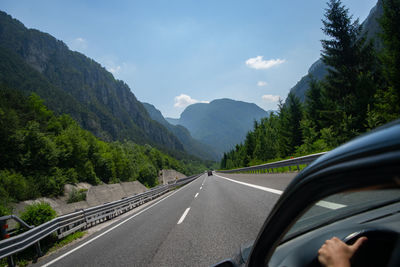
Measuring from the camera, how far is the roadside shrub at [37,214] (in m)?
8.15

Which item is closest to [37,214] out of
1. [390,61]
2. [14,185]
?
[390,61]

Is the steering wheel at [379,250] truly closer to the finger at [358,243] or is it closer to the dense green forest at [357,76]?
the finger at [358,243]

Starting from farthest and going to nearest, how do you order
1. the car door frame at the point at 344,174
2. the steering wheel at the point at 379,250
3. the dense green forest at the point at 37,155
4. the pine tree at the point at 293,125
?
the pine tree at the point at 293,125 → the dense green forest at the point at 37,155 → the steering wheel at the point at 379,250 → the car door frame at the point at 344,174

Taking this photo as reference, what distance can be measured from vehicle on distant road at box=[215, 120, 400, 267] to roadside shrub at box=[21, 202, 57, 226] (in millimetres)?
9437

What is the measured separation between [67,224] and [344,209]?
979 centimetres

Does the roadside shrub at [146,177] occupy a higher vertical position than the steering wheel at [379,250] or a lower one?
lower

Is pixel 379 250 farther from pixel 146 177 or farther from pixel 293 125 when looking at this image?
pixel 146 177

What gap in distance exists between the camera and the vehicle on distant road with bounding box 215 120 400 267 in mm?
580

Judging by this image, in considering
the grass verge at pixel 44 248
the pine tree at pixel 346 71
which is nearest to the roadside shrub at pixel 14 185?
the grass verge at pixel 44 248

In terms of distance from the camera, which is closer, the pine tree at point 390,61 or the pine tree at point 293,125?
the pine tree at point 390,61

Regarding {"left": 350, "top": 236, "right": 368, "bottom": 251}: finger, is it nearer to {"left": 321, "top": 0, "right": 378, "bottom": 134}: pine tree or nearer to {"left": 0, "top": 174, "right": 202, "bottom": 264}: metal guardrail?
{"left": 0, "top": 174, "right": 202, "bottom": 264}: metal guardrail

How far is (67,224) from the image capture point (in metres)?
8.58

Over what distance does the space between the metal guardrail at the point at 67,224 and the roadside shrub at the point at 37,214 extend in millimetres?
629

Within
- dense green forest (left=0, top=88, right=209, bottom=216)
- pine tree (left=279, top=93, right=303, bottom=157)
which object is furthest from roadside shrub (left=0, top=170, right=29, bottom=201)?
pine tree (left=279, top=93, right=303, bottom=157)
